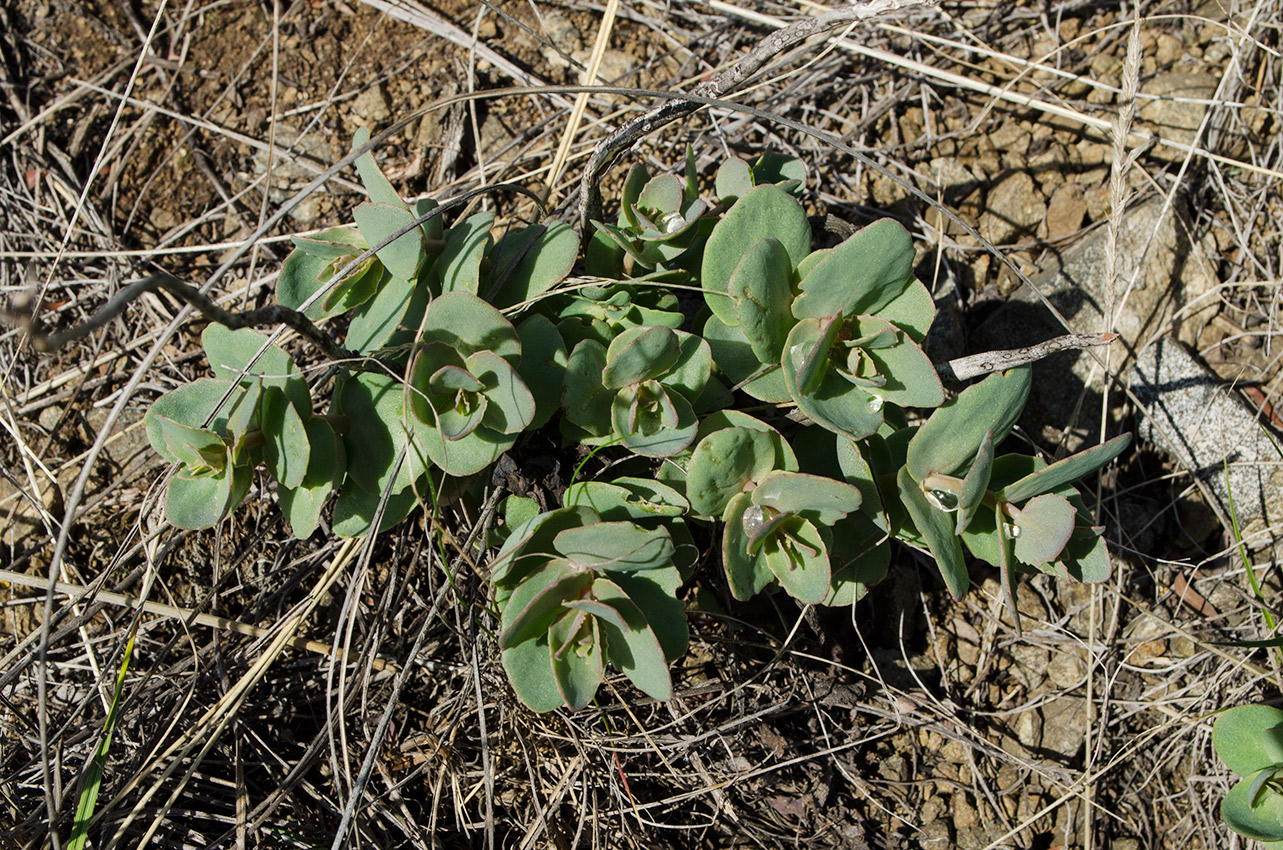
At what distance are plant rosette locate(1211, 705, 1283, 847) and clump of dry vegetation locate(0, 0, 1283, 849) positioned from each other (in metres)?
0.26

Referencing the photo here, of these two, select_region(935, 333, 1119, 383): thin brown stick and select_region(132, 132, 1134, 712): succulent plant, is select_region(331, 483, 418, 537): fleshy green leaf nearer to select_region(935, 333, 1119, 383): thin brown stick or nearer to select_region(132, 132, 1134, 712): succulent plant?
select_region(132, 132, 1134, 712): succulent plant

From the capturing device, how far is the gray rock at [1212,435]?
2.56 meters

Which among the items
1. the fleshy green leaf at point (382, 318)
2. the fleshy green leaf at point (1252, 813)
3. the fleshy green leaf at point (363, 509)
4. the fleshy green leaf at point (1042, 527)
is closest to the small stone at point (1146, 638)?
the fleshy green leaf at point (1252, 813)

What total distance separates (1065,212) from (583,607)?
7.02ft

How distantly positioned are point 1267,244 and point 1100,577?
1570 millimetres

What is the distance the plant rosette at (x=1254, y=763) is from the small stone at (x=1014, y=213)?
5.07 ft

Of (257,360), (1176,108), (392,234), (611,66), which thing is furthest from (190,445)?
(1176,108)

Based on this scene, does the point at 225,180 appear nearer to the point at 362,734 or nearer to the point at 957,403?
the point at 362,734

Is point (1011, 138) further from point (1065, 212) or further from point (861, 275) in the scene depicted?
point (861, 275)

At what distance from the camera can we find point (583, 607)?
1.73 meters

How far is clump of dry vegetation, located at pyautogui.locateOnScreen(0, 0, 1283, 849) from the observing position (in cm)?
226

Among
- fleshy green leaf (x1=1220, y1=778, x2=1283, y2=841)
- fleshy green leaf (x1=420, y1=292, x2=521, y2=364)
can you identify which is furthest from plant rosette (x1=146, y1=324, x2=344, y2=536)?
fleshy green leaf (x1=1220, y1=778, x2=1283, y2=841)

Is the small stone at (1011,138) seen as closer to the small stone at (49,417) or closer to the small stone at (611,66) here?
the small stone at (611,66)

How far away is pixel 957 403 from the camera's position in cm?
186
